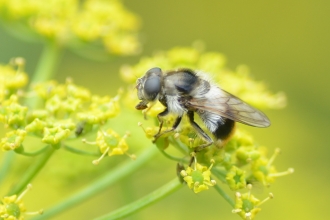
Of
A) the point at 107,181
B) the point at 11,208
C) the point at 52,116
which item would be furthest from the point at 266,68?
the point at 11,208

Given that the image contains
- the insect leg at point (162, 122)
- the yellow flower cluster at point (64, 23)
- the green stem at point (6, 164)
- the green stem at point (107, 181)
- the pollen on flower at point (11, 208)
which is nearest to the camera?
the pollen on flower at point (11, 208)

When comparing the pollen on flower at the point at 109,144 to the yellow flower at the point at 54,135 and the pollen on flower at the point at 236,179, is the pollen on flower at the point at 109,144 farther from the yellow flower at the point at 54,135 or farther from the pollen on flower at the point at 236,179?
the pollen on flower at the point at 236,179

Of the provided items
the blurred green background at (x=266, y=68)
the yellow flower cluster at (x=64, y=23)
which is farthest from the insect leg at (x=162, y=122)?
the blurred green background at (x=266, y=68)

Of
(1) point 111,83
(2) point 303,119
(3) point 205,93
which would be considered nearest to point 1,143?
(3) point 205,93

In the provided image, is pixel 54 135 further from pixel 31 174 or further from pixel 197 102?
pixel 197 102

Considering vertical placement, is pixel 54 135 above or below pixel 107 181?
above

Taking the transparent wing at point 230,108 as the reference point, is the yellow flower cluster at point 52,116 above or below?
below
